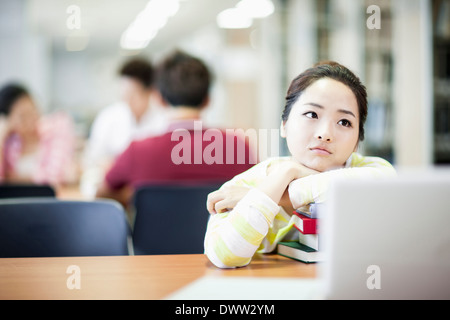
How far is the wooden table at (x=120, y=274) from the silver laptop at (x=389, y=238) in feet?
0.68

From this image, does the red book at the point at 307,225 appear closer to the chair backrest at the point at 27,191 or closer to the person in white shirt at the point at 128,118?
the chair backrest at the point at 27,191

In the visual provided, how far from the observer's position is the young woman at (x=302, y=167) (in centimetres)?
98

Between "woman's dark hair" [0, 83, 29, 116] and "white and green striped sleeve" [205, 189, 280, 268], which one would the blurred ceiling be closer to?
"woman's dark hair" [0, 83, 29, 116]

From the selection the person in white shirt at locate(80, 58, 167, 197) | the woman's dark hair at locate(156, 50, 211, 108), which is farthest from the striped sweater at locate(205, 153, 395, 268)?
the person in white shirt at locate(80, 58, 167, 197)

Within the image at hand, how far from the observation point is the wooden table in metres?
0.83

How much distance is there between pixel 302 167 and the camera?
1.05 m

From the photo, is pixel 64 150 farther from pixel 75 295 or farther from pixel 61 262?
pixel 75 295

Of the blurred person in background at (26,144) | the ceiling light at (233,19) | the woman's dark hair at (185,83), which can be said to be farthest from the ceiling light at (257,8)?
the woman's dark hair at (185,83)

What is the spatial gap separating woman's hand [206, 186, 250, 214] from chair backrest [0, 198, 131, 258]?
45cm

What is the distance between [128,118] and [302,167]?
10.3ft

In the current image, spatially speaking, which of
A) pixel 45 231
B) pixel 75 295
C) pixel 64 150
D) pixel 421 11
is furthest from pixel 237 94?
pixel 75 295

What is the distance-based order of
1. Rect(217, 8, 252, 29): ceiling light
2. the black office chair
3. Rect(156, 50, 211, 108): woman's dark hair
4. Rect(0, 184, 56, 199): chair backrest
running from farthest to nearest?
Rect(217, 8, 252, 29): ceiling light → Rect(0, 184, 56, 199): chair backrest → Rect(156, 50, 211, 108): woman's dark hair → the black office chair

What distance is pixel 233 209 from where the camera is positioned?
3.36 feet
